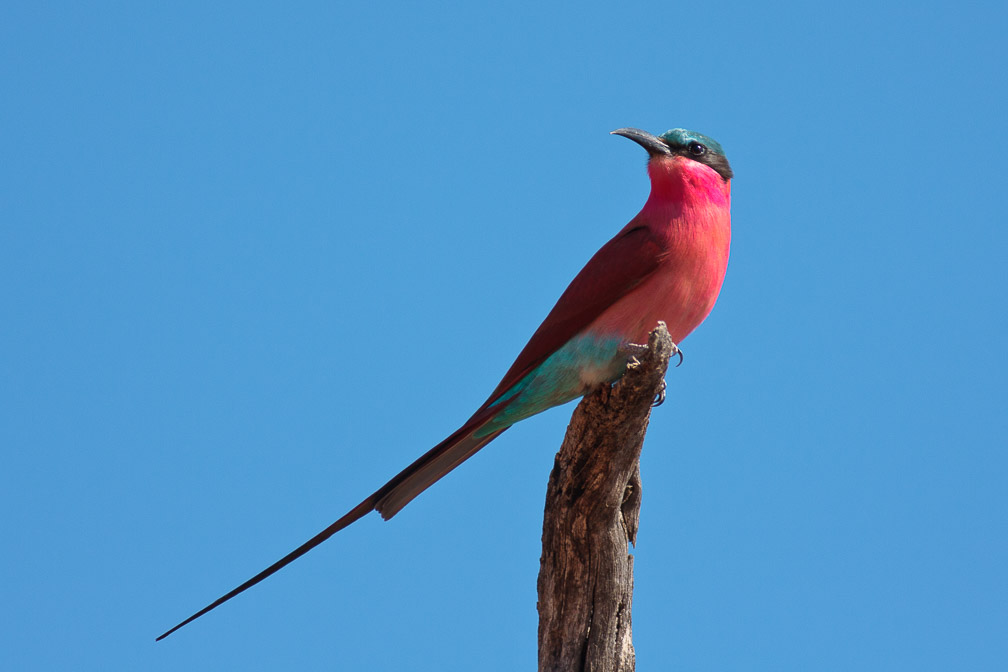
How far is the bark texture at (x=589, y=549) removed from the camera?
352 centimetres

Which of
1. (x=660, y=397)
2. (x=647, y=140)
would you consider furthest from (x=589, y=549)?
(x=647, y=140)

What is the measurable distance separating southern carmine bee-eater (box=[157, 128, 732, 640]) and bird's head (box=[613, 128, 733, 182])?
14 centimetres

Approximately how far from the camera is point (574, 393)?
3.91 meters

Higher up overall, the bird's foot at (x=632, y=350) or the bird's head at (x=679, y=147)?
the bird's head at (x=679, y=147)

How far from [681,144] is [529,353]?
1.21 metres

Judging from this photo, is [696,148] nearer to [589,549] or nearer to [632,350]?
[632,350]

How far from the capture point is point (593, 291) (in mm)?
3879

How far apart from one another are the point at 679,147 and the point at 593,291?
878 mm

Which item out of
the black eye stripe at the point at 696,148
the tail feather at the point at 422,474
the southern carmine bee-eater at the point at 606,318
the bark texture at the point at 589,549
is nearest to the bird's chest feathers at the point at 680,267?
the southern carmine bee-eater at the point at 606,318

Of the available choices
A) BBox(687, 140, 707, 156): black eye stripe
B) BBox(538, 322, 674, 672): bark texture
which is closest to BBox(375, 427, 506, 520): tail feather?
BBox(538, 322, 674, 672): bark texture

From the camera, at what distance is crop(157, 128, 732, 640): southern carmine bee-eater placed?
3.76 m

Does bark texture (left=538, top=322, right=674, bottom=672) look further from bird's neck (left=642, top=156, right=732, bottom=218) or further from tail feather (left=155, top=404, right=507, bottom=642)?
bird's neck (left=642, top=156, right=732, bottom=218)

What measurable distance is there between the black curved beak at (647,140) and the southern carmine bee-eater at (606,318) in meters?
0.18

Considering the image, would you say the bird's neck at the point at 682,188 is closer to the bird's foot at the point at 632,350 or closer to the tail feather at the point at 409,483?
the bird's foot at the point at 632,350
